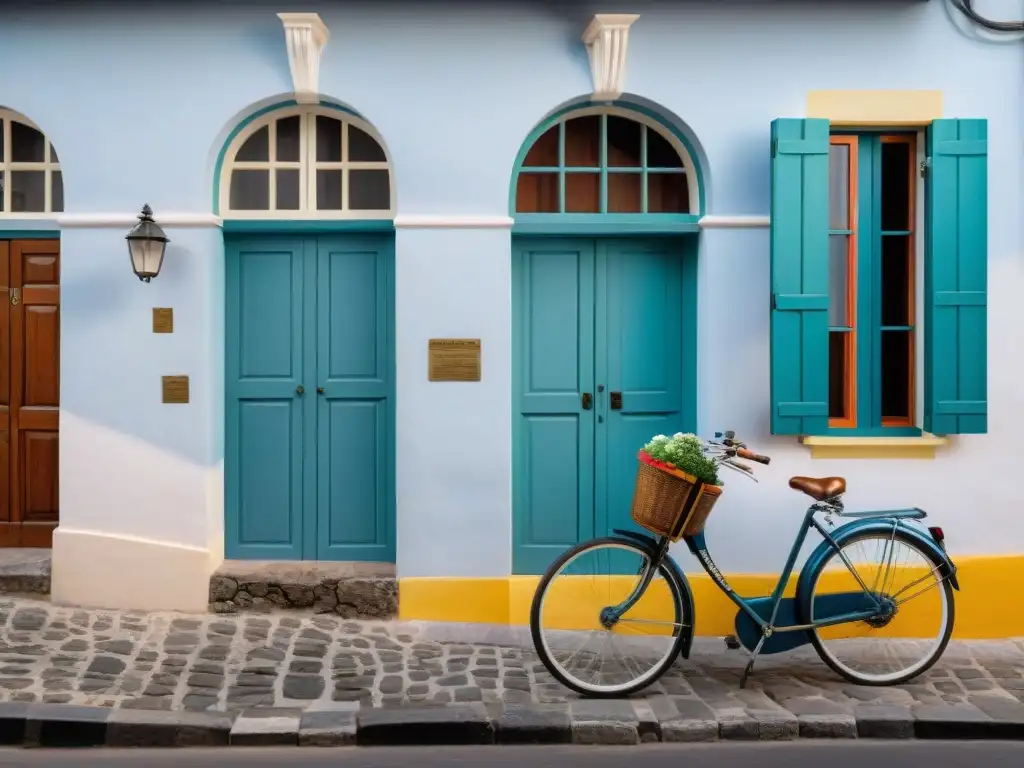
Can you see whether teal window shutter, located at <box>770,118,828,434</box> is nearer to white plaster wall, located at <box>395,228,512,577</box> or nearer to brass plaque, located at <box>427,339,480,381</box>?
white plaster wall, located at <box>395,228,512,577</box>

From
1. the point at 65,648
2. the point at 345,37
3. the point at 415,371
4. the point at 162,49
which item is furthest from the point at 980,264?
the point at 65,648

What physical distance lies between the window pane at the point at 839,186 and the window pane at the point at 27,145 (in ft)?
17.2

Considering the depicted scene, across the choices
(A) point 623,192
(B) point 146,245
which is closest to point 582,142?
(A) point 623,192

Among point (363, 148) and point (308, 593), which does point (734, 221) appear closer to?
point (363, 148)

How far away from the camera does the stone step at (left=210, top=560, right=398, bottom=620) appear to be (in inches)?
237

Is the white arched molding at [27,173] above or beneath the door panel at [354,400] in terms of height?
above

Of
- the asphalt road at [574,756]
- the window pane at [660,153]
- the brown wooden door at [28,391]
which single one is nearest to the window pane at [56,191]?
the brown wooden door at [28,391]

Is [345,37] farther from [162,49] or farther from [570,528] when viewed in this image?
[570,528]

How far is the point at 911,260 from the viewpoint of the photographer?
6195 millimetres

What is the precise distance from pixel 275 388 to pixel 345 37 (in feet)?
7.62

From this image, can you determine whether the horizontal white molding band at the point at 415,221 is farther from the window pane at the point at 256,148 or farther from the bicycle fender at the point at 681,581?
the bicycle fender at the point at 681,581

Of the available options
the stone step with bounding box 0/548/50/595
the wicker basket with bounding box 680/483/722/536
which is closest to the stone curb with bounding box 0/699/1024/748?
the wicker basket with bounding box 680/483/722/536

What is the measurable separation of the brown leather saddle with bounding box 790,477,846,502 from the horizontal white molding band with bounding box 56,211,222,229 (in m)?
3.95

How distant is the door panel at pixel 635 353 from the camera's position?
632 centimetres
